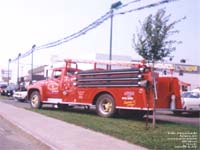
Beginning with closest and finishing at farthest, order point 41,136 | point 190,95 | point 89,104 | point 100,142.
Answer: point 100,142 < point 41,136 < point 89,104 < point 190,95

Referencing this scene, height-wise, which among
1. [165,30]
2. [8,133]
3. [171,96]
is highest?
[165,30]

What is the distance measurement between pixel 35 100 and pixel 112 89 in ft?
24.2

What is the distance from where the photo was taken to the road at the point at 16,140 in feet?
41.5

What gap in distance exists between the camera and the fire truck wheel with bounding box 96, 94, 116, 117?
20.6 m

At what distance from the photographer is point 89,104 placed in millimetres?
21906

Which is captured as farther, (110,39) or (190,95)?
(110,39)

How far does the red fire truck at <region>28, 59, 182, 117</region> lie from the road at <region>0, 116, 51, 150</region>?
Result: 190 inches

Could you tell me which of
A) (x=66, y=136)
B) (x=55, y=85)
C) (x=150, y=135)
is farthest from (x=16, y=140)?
(x=55, y=85)

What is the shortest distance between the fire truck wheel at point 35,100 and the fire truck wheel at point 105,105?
5865mm

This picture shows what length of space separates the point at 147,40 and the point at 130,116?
3.57 m

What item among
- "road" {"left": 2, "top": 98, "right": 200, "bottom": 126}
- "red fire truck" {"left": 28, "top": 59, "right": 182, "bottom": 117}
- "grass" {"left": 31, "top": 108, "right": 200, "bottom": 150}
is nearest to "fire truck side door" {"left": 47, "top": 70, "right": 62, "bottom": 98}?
"red fire truck" {"left": 28, "top": 59, "right": 182, "bottom": 117}

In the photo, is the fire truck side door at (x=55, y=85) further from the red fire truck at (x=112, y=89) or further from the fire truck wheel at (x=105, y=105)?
the fire truck wheel at (x=105, y=105)

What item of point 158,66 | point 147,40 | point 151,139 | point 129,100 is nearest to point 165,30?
point 147,40

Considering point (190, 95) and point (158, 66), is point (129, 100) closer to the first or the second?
point (158, 66)
